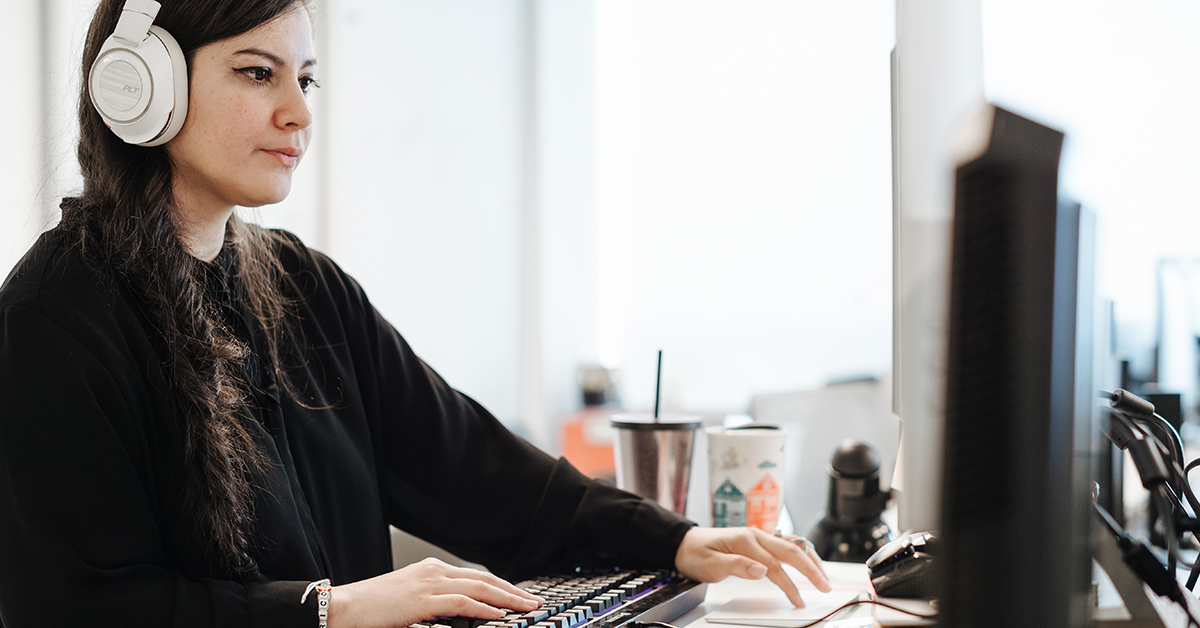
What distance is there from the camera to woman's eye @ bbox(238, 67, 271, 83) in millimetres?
896

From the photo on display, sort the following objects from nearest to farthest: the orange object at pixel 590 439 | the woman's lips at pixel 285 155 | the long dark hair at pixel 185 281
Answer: the long dark hair at pixel 185 281 → the woman's lips at pixel 285 155 → the orange object at pixel 590 439

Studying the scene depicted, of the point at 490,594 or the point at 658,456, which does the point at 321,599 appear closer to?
the point at 490,594

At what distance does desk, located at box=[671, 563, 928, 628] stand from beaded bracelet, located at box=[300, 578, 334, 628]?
0.32 m

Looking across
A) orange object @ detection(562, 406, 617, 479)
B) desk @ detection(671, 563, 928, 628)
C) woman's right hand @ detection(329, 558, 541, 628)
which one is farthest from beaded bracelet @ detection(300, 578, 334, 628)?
orange object @ detection(562, 406, 617, 479)

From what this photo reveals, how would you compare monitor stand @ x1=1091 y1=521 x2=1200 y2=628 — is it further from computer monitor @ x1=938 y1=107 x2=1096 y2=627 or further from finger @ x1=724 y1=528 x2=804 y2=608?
finger @ x1=724 y1=528 x2=804 y2=608

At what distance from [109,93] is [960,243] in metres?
0.80

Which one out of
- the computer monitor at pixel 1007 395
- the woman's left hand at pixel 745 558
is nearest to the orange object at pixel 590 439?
the woman's left hand at pixel 745 558

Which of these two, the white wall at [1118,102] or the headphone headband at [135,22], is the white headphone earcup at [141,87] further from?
the white wall at [1118,102]

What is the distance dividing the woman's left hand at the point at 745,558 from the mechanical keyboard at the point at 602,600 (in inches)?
0.9

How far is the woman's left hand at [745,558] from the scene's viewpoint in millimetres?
890

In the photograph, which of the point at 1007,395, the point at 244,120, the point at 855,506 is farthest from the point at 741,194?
the point at 1007,395

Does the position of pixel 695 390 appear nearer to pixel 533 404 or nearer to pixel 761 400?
pixel 533 404

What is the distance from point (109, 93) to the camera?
2.73ft

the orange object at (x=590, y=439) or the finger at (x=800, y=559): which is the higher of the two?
the finger at (x=800, y=559)
